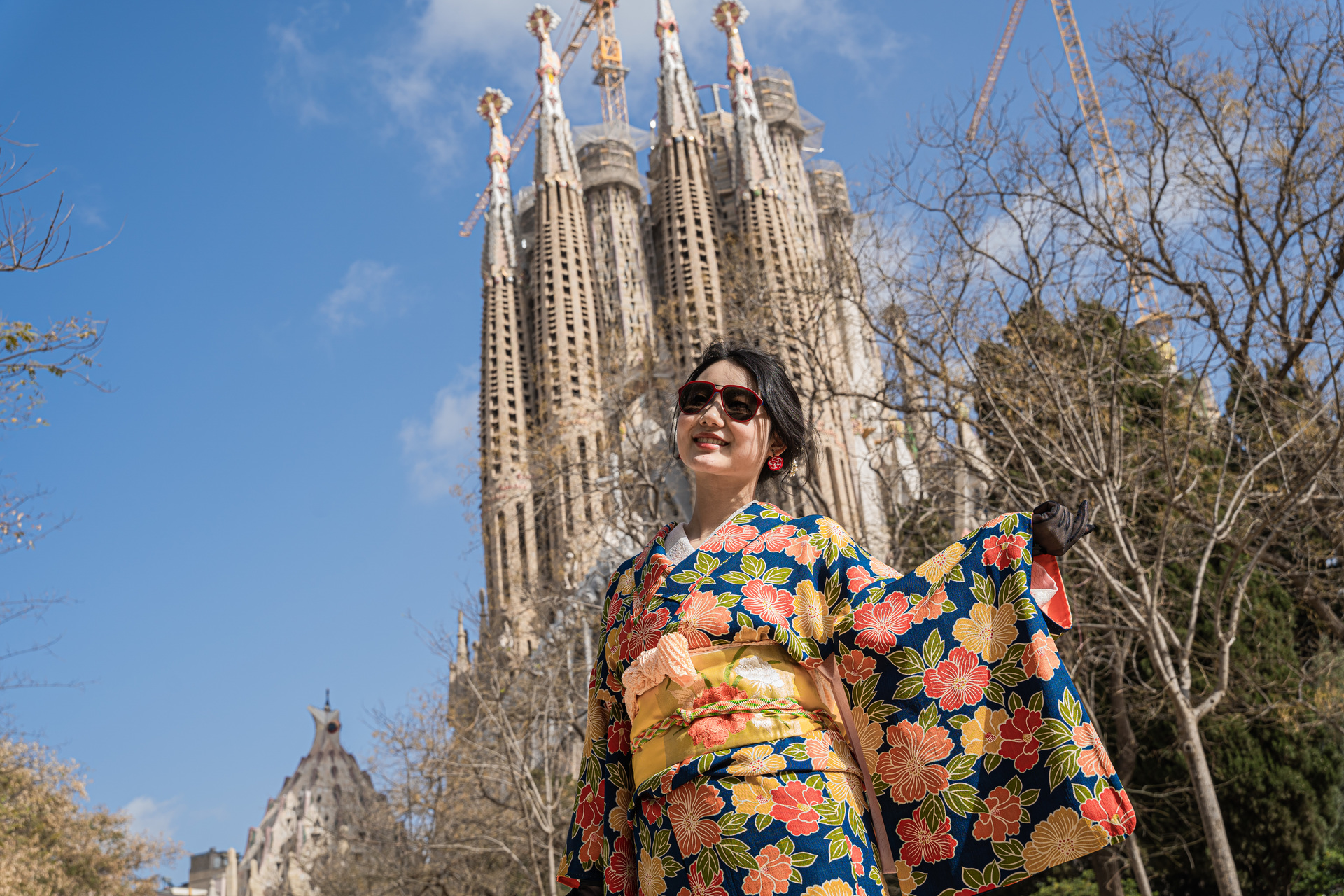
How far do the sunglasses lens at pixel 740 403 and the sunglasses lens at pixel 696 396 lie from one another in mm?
48

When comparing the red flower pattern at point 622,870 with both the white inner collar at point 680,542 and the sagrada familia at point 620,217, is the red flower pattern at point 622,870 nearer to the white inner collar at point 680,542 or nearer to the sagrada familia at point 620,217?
the white inner collar at point 680,542

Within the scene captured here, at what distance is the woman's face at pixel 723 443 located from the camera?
2.96m

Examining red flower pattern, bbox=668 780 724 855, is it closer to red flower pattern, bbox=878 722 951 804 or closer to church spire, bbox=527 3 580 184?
red flower pattern, bbox=878 722 951 804

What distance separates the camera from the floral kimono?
240 cm

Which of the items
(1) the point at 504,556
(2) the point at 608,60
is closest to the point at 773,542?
(1) the point at 504,556

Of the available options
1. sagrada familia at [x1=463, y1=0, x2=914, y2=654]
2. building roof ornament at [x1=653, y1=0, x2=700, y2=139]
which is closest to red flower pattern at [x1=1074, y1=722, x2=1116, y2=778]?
sagrada familia at [x1=463, y1=0, x2=914, y2=654]

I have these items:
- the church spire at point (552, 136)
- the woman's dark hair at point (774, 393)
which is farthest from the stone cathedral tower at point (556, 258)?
the woman's dark hair at point (774, 393)

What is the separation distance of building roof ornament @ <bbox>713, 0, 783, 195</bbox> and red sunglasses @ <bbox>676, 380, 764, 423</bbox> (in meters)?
40.1

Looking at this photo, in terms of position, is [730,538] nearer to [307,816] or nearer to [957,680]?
[957,680]

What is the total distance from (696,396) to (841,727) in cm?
99

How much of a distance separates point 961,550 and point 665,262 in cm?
4414

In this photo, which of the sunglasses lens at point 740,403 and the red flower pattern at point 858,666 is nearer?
the red flower pattern at point 858,666

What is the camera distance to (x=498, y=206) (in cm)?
5084

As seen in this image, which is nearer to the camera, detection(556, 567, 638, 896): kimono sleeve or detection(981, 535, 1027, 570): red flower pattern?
detection(981, 535, 1027, 570): red flower pattern
